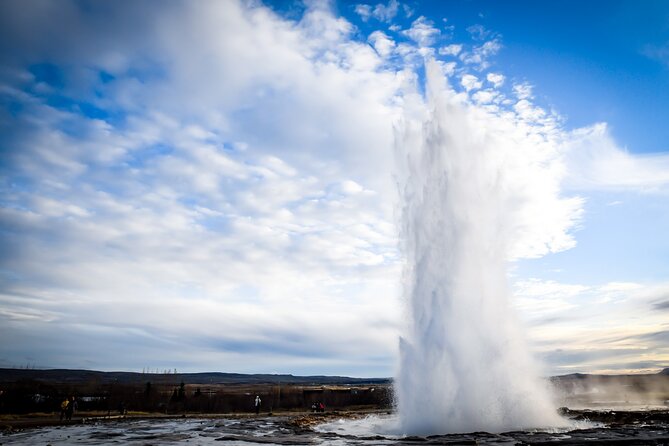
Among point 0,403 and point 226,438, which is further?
point 0,403

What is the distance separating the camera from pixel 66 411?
3450cm

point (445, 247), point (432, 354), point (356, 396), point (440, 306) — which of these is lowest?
point (356, 396)

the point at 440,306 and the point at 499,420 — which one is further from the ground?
the point at 440,306

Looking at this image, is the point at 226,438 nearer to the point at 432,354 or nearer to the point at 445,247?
the point at 432,354

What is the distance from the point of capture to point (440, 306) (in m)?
26.0

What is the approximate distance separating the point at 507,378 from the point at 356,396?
141 feet

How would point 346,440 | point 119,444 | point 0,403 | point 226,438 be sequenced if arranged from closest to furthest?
point 119,444
point 346,440
point 226,438
point 0,403

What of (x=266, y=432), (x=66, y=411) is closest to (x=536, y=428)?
(x=266, y=432)

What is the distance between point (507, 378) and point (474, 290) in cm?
511

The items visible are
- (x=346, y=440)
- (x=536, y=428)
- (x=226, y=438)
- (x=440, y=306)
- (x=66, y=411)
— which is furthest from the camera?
(x=66, y=411)

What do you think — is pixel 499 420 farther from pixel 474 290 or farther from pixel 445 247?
pixel 445 247

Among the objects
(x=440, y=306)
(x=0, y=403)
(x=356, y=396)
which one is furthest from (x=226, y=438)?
(x=356, y=396)

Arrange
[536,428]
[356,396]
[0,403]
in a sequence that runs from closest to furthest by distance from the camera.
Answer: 1. [536,428]
2. [0,403]
3. [356,396]

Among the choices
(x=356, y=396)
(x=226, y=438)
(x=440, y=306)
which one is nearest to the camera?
(x=226, y=438)
